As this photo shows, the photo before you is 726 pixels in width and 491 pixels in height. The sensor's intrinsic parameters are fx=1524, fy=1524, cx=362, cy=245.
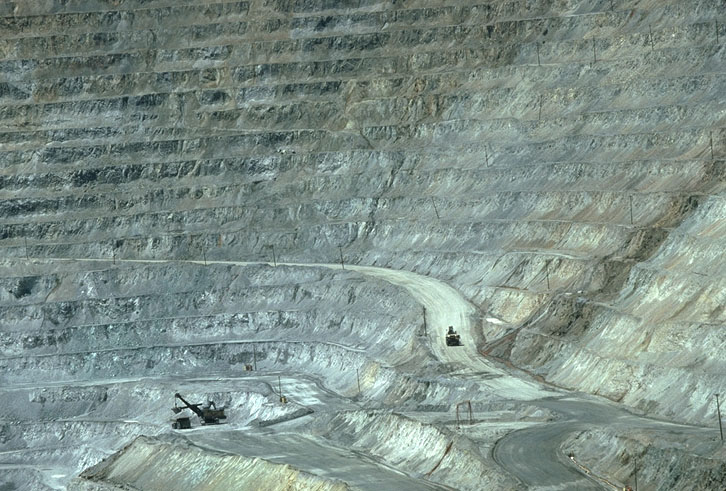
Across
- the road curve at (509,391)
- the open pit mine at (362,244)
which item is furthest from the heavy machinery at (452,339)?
the road curve at (509,391)

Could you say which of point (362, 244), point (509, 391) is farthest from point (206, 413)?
point (362, 244)

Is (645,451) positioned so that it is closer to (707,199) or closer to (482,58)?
(707,199)

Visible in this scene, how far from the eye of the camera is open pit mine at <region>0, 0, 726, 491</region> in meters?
64.4

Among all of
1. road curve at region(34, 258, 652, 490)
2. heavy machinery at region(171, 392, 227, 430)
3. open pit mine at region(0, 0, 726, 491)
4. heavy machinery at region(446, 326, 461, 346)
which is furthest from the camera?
heavy machinery at region(171, 392, 227, 430)

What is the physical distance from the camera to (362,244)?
106 m

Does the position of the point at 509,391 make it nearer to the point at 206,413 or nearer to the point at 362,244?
the point at 206,413

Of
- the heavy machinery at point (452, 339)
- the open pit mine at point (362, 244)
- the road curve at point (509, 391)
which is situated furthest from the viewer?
the heavy machinery at point (452, 339)

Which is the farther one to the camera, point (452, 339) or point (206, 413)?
point (206, 413)

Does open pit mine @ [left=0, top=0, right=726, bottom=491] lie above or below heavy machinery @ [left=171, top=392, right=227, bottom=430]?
above

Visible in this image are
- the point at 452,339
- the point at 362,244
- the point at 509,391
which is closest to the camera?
the point at 509,391

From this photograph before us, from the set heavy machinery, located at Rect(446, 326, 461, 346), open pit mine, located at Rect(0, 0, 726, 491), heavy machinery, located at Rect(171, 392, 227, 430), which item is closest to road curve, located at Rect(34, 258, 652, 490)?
open pit mine, located at Rect(0, 0, 726, 491)

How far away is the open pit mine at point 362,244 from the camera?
211ft

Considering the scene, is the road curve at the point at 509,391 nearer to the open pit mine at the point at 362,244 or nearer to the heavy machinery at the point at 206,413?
the open pit mine at the point at 362,244

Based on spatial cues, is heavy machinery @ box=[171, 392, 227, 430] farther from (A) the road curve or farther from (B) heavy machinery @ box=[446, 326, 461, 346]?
(B) heavy machinery @ box=[446, 326, 461, 346]
